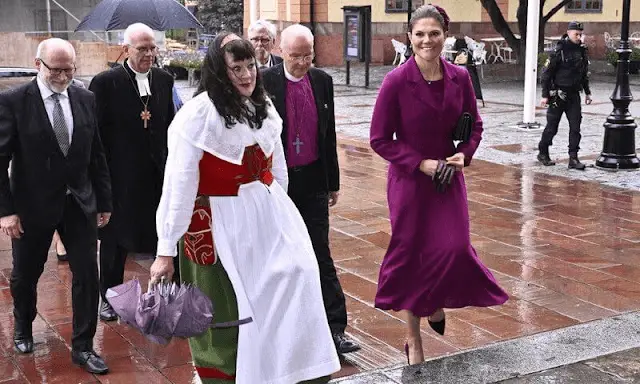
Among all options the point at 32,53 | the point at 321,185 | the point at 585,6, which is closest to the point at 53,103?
the point at 321,185

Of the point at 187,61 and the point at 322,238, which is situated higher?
the point at 187,61

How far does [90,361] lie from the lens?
5.17m

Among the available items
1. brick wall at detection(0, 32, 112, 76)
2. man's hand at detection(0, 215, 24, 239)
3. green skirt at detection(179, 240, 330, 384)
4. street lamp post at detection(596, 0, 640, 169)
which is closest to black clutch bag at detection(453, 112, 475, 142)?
green skirt at detection(179, 240, 330, 384)

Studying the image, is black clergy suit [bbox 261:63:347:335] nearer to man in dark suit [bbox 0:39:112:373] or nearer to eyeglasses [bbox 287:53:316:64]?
eyeglasses [bbox 287:53:316:64]

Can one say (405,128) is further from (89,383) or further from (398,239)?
(89,383)

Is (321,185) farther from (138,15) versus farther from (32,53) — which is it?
(32,53)

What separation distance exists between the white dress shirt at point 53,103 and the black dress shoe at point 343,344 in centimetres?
189

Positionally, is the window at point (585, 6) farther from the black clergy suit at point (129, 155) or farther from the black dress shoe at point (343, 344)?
the black dress shoe at point (343, 344)

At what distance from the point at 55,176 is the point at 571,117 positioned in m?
7.78

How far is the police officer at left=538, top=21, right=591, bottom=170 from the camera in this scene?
11.3m

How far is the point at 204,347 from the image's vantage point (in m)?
4.17

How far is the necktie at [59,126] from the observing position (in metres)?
5.20

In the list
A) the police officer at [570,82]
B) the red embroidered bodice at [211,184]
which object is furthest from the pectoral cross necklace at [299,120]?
the police officer at [570,82]

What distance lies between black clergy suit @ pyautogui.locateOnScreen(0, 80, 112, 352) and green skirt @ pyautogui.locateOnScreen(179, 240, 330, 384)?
4.39ft
